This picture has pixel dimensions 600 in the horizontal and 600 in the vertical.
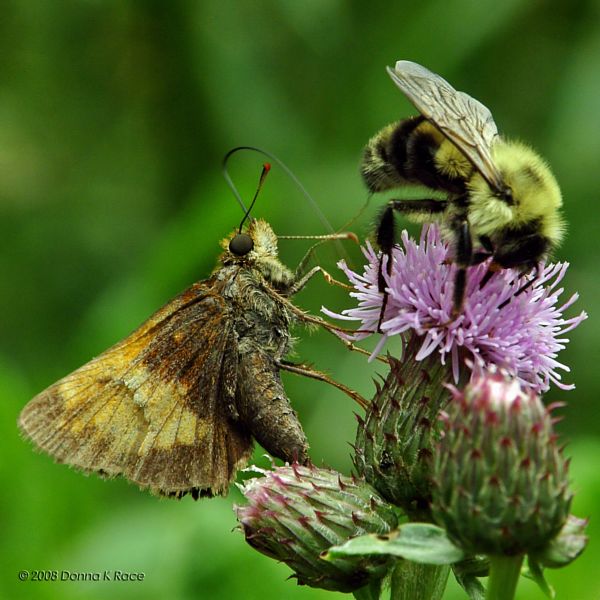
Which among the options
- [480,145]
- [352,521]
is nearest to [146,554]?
[352,521]

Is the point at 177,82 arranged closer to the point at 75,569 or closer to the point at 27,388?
the point at 27,388

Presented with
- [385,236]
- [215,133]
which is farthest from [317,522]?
[215,133]

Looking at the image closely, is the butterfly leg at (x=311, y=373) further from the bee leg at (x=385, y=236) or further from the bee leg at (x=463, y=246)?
the bee leg at (x=463, y=246)

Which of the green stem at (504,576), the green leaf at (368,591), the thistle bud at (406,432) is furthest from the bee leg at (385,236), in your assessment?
the green stem at (504,576)

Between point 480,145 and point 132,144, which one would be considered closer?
point 480,145

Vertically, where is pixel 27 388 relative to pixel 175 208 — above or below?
below

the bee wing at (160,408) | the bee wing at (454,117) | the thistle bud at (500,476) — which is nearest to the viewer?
the thistle bud at (500,476)

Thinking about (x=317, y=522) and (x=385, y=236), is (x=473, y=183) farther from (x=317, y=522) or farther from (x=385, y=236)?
(x=317, y=522)
